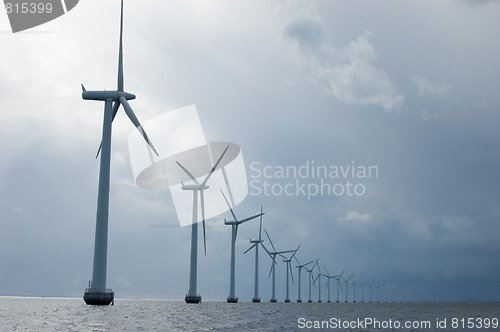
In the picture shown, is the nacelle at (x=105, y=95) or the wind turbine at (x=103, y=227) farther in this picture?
the nacelle at (x=105, y=95)

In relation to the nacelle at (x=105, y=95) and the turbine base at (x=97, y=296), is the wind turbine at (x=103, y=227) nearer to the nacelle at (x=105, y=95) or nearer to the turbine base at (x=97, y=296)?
the turbine base at (x=97, y=296)

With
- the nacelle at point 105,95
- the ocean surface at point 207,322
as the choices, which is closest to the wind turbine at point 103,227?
the ocean surface at point 207,322

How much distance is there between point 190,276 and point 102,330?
5176 inches

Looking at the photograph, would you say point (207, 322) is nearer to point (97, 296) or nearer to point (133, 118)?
point (97, 296)

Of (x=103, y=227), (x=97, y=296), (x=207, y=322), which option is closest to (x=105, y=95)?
(x=103, y=227)

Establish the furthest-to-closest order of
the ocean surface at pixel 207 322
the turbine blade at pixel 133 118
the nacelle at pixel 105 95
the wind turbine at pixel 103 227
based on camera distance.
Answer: the nacelle at pixel 105 95
the turbine blade at pixel 133 118
the wind turbine at pixel 103 227
the ocean surface at pixel 207 322

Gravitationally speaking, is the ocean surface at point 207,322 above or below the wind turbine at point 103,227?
below

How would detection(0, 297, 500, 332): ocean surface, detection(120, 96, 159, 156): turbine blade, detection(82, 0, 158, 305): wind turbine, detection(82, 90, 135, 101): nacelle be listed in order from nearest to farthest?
detection(0, 297, 500, 332): ocean surface < detection(82, 0, 158, 305): wind turbine < detection(120, 96, 159, 156): turbine blade < detection(82, 90, 135, 101): nacelle

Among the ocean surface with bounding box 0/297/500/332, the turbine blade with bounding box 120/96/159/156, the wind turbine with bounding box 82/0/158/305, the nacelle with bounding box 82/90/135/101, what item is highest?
the nacelle with bounding box 82/90/135/101

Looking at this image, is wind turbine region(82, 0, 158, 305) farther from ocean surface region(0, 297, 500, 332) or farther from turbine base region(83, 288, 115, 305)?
ocean surface region(0, 297, 500, 332)

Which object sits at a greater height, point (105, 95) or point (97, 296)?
point (105, 95)

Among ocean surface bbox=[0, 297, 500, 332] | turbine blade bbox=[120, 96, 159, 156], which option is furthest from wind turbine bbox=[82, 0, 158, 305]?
ocean surface bbox=[0, 297, 500, 332]

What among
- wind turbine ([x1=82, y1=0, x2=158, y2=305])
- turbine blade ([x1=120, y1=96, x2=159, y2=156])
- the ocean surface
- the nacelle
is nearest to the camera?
the ocean surface

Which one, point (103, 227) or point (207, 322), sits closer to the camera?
point (207, 322)
